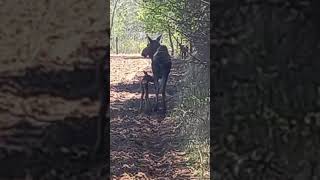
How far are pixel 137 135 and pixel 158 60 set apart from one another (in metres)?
0.21

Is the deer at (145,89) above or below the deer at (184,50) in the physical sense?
below

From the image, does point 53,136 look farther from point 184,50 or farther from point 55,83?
point 184,50

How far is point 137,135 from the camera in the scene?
50.5 inches

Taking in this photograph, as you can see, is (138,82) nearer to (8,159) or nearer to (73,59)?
Answer: (73,59)

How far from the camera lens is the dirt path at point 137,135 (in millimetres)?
1269

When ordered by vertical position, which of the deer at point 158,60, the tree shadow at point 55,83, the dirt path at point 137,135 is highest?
the deer at point 158,60

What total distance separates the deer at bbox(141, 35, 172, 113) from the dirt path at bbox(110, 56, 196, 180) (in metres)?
0.02

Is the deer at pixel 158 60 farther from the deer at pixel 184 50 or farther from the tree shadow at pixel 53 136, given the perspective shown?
the tree shadow at pixel 53 136

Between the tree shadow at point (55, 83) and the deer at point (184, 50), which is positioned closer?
the tree shadow at point (55, 83)

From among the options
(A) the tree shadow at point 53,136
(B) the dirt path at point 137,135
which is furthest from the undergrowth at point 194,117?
(A) the tree shadow at point 53,136

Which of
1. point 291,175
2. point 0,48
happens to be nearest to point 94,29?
point 0,48

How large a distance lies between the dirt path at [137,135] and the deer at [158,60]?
0.05 ft

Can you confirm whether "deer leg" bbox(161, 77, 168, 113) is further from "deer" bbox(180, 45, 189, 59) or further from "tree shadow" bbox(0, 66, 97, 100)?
"tree shadow" bbox(0, 66, 97, 100)

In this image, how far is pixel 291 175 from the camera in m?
1.23
